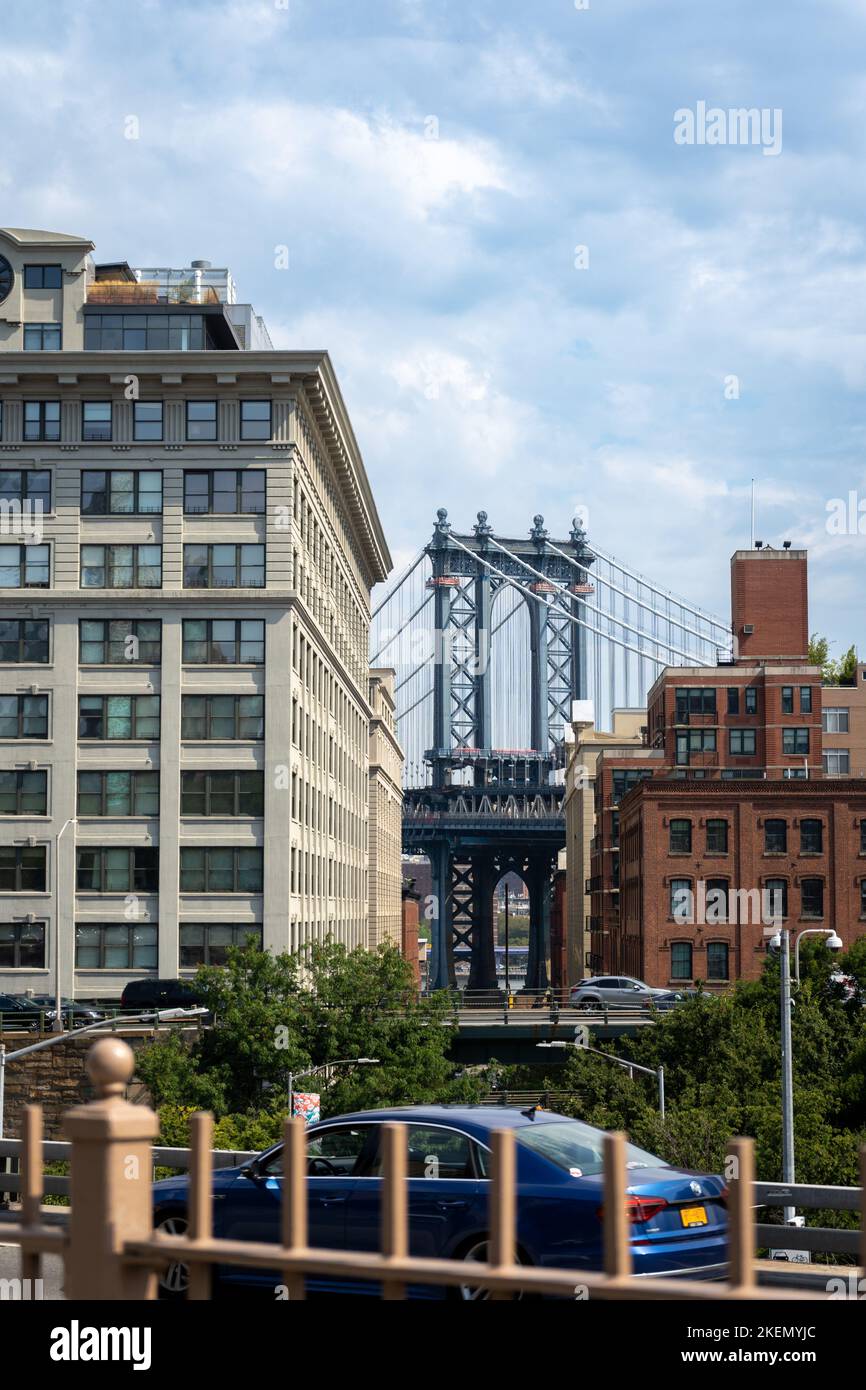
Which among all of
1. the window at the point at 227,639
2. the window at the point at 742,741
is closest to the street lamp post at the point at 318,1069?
the window at the point at 227,639

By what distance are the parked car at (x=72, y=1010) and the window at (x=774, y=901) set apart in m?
36.1

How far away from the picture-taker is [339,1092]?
146 feet

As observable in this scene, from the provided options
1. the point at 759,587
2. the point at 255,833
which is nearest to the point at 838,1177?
the point at 255,833

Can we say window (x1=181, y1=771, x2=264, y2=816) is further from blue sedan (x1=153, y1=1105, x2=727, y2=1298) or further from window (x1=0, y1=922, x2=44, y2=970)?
blue sedan (x1=153, y1=1105, x2=727, y2=1298)

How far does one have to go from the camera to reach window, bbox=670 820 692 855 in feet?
265

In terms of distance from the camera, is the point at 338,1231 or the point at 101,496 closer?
the point at 338,1231

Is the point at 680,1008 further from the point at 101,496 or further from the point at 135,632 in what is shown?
the point at 101,496

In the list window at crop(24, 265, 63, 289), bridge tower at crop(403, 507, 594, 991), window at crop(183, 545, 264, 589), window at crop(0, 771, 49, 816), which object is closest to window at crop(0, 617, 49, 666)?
window at crop(0, 771, 49, 816)

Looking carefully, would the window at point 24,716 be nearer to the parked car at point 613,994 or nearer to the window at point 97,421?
the window at point 97,421

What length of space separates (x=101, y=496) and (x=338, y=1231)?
51020 mm

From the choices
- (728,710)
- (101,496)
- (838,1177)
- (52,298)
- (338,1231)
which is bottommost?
(838,1177)

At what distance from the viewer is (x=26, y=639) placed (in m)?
59.8

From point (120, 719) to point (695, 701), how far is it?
38208 millimetres

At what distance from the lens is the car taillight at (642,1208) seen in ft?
33.0
